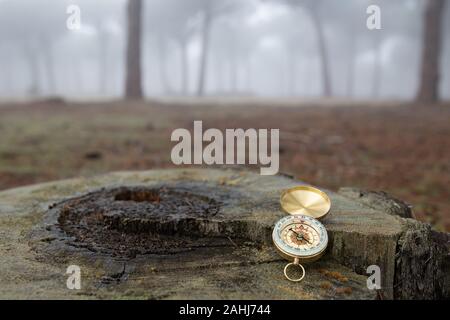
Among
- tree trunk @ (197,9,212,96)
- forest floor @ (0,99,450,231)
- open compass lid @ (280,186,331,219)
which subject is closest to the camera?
open compass lid @ (280,186,331,219)

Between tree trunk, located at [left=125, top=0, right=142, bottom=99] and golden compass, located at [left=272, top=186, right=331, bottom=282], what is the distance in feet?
45.0

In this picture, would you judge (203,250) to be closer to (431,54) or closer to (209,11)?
(431,54)

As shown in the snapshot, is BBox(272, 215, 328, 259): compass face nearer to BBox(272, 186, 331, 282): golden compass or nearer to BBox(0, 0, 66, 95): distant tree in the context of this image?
BBox(272, 186, 331, 282): golden compass

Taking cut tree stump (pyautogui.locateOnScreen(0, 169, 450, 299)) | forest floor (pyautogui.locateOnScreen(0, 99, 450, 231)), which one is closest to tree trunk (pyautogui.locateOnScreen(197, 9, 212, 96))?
forest floor (pyautogui.locateOnScreen(0, 99, 450, 231))

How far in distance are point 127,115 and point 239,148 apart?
4688mm

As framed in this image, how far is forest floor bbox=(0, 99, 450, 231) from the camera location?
518 centimetres

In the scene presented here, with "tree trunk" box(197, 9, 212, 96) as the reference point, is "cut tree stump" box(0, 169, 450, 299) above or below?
below

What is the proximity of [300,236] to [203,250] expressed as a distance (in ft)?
1.49

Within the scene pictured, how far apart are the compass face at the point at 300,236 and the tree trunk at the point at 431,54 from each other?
1358 cm

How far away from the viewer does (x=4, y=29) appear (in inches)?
1742

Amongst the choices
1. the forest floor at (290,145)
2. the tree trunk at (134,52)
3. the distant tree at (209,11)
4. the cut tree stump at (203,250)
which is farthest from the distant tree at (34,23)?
the cut tree stump at (203,250)

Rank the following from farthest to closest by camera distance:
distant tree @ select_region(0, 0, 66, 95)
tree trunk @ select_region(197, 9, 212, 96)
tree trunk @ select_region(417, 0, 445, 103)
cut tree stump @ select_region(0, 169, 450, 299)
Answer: distant tree @ select_region(0, 0, 66, 95)
tree trunk @ select_region(197, 9, 212, 96)
tree trunk @ select_region(417, 0, 445, 103)
cut tree stump @ select_region(0, 169, 450, 299)

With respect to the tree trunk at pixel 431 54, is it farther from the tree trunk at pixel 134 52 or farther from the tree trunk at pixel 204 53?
the tree trunk at pixel 204 53
